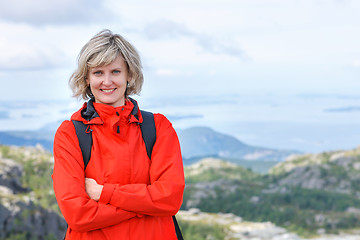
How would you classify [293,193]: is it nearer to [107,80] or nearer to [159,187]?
[159,187]

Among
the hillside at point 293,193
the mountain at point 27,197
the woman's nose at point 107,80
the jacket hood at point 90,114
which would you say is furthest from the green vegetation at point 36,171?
the woman's nose at point 107,80

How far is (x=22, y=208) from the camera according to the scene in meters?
14.4

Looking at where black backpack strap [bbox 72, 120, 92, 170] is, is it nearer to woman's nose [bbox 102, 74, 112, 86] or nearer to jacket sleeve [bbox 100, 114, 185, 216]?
jacket sleeve [bbox 100, 114, 185, 216]

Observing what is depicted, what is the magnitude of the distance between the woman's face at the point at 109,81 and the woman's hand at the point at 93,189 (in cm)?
64

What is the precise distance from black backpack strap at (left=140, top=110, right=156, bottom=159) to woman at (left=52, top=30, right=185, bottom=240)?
0.03 metres

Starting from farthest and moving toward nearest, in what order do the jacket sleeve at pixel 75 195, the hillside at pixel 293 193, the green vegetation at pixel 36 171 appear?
1. the hillside at pixel 293 193
2. the green vegetation at pixel 36 171
3. the jacket sleeve at pixel 75 195

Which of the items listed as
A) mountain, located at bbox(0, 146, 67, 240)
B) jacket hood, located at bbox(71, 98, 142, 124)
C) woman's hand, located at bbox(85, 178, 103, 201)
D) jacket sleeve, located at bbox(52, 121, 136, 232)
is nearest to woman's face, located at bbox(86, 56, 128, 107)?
jacket hood, located at bbox(71, 98, 142, 124)

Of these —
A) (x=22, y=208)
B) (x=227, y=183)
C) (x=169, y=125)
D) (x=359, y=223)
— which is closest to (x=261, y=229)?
(x=359, y=223)

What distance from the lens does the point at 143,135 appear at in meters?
3.59

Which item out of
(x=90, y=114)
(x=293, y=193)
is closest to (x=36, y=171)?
(x=293, y=193)

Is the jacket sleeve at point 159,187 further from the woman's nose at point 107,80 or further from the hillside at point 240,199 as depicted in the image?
the hillside at point 240,199

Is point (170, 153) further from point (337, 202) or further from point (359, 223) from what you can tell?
point (337, 202)

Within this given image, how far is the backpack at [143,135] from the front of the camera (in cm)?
348

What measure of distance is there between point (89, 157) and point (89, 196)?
0.97 feet
